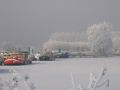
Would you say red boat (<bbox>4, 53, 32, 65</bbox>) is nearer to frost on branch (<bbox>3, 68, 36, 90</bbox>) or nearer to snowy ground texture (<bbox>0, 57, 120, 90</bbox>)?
snowy ground texture (<bbox>0, 57, 120, 90</bbox>)

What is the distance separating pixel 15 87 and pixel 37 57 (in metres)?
34.1

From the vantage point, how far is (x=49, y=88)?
931 centimetres

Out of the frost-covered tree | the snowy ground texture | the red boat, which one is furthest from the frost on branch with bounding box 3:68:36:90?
the frost-covered tree

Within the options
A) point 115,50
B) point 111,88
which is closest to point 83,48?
point 115,50

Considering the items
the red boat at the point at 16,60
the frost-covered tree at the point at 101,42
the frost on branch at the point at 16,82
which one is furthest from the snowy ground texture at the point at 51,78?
the frost-covered tree at the point at 101,42

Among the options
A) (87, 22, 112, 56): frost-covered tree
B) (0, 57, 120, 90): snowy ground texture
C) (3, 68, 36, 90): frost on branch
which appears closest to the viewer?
(3, 68, 36, 90): frost on branch

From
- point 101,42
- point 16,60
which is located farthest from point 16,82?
point 101,42

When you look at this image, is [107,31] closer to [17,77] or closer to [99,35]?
[99,35]

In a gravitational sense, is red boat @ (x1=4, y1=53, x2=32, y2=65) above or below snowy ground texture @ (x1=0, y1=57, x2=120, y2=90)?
above

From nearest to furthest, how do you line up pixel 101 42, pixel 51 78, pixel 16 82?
pixel 16 82
pixel 51 78
pixel 101 42

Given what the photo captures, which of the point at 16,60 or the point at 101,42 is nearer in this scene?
the point at 16,60

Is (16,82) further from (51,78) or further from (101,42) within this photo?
(101,42)

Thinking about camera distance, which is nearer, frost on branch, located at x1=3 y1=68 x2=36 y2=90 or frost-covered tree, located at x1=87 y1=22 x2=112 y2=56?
frost on branch, located at x1=3 y1=68 x2=36 y2=90

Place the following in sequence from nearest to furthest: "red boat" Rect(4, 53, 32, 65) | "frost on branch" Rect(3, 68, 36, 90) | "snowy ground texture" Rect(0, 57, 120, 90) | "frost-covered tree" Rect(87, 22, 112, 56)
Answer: "frost on branch" Rect(3, 68, 36, 90) < "snowy ground texture" Rect(0, 57, 120, 90) < "red boat" Rect(4, 53, 32, 65) < "frost-covered tree" Rect(87, 22, 112, 56)
